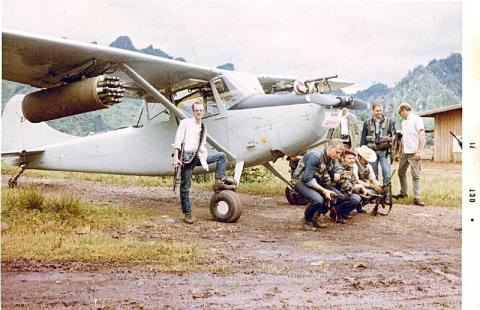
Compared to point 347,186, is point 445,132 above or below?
above

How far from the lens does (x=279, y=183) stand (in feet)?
32.8

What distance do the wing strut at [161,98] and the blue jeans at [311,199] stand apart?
141cm

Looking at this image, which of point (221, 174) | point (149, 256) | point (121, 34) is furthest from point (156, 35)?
point (149, 256)

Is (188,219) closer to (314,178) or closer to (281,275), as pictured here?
(314,178)

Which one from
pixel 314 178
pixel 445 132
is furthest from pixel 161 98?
pixel 445 132

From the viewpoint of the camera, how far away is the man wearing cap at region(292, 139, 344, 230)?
511 cm

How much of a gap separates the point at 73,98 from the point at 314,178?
275 centimetres

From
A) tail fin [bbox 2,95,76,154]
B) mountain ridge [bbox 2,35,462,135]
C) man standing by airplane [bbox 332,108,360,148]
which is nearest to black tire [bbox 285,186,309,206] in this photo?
man standing by airplane [bbox 332,108,360,148]

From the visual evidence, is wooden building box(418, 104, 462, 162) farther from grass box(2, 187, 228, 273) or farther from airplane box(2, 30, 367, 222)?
grass box(2, 187, 228, 273)

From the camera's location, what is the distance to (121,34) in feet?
17.5

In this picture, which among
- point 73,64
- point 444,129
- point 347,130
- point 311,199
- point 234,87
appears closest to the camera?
point 311,199

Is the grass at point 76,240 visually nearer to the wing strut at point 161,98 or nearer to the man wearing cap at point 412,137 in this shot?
the wing strut at point 161,98
